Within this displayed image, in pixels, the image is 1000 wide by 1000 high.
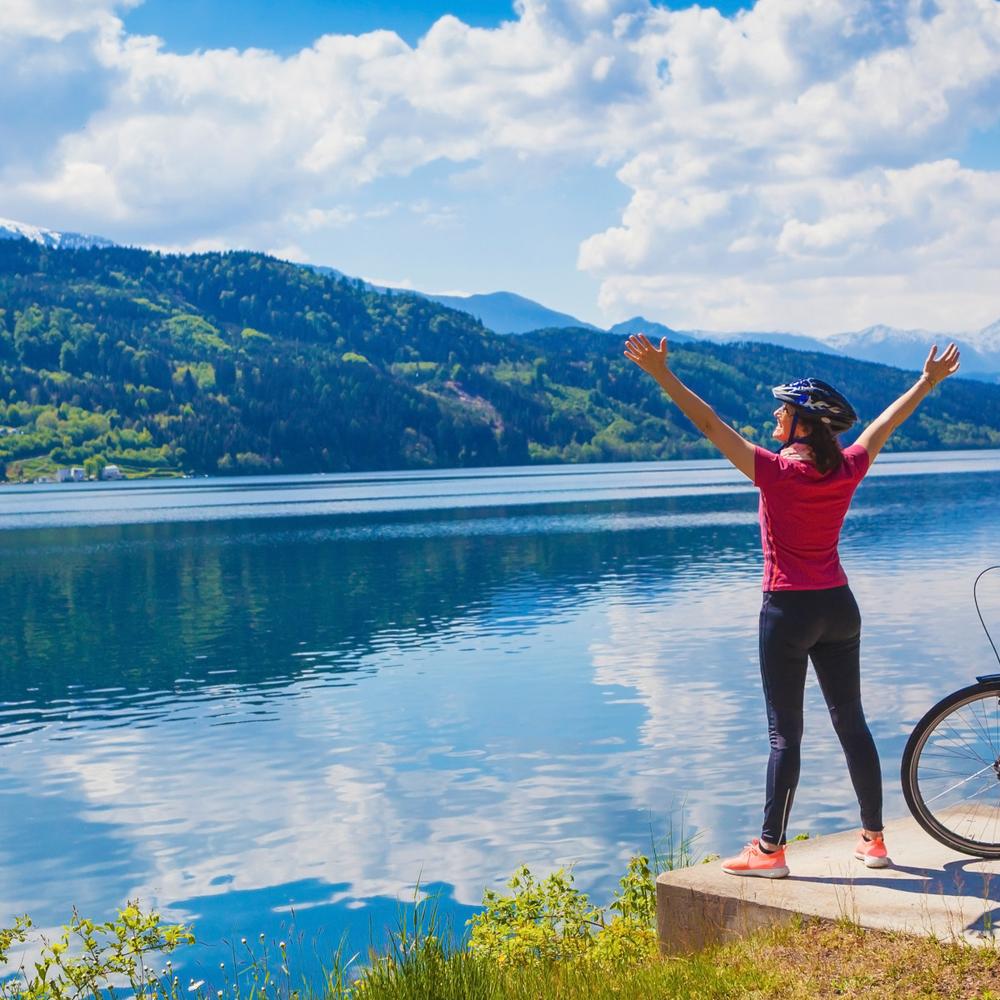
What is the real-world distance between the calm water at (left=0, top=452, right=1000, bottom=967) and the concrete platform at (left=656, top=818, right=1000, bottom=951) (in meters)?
5.38

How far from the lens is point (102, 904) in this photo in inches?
506

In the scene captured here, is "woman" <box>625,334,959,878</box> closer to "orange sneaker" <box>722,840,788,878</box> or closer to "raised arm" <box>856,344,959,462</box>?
"orange sneaker" <box>722,840,788,878</box>

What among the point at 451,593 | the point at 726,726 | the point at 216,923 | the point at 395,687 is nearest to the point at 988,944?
the point at 216,923

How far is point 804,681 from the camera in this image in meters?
6.81

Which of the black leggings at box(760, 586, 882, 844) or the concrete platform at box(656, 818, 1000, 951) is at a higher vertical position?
the black leggings at box(760, 586, 882, 844)

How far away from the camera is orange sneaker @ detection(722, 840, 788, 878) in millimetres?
7000

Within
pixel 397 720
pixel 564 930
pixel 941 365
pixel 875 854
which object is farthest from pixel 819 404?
pixel 397 720

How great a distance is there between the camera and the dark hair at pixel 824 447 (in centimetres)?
684

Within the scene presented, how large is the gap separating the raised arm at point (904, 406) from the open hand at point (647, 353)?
1354mm

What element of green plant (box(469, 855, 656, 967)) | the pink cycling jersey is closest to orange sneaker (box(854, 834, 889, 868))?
green plant (box(469, 855, 656, 967))

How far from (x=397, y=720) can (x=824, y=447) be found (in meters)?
15.7

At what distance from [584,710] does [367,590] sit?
22427 mm

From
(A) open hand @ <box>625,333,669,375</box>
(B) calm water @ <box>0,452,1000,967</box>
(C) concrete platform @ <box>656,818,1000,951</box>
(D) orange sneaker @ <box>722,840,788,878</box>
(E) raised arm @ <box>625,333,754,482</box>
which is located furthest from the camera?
(B) calm water @ <box>0,452,1000,967</box>

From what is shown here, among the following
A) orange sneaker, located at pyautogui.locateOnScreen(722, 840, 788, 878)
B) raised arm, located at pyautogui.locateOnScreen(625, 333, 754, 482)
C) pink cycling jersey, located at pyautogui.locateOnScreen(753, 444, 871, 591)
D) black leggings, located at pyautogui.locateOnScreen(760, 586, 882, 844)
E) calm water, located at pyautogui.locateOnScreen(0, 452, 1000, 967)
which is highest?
raised arm, located at pyautogui.locateOnScreen(625, 333, 754, 482)
